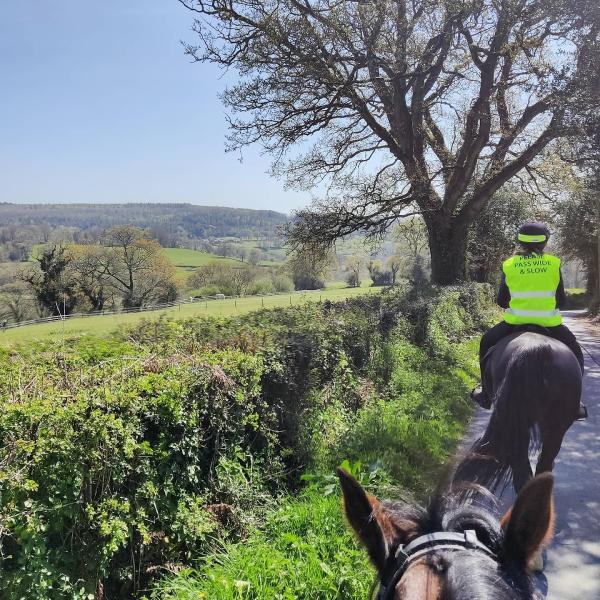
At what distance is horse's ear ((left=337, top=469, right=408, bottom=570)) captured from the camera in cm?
169

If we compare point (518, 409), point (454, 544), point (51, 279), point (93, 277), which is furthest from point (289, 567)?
point (93, 277)

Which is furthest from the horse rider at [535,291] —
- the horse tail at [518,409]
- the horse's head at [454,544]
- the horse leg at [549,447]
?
the horse's head at [454,544]

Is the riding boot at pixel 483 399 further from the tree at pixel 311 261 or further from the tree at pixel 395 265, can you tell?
the tree at pixel 395 265

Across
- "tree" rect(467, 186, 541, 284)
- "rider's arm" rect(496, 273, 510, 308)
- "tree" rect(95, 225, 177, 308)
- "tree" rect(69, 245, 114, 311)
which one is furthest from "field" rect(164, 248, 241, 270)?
"rider's arm" rect(496, 273, 510, 308)

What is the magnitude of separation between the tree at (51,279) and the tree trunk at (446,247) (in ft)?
133

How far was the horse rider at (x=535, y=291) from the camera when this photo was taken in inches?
169

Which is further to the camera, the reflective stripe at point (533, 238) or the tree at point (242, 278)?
the tree at point (242, 278)

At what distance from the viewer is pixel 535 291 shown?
4.32m

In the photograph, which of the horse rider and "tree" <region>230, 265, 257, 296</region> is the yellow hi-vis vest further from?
"tree" <region>230, 265, 257, 296</region>

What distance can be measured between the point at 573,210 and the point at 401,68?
54.6ft

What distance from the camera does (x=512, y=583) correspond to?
1.46 m

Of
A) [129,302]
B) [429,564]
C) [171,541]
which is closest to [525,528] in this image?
[429,564]

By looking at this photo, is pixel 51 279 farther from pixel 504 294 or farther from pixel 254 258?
pixel 254 258

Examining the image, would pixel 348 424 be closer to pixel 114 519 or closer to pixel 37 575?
pixel 114 519
